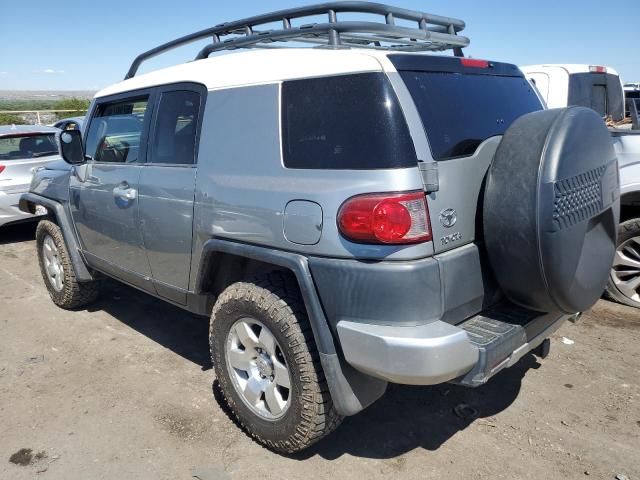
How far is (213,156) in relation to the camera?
2.85 meters

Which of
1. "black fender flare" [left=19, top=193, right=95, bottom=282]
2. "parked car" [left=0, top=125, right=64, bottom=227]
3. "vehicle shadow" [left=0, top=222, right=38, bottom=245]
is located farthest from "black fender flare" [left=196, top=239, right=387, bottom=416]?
"vehicle shadow" [left=0, top=222, right=38, bottom=245]

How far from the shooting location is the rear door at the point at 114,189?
348 centimetres

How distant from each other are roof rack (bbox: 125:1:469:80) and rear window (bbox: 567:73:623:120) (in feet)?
12.5

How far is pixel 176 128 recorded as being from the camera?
3.18 meters

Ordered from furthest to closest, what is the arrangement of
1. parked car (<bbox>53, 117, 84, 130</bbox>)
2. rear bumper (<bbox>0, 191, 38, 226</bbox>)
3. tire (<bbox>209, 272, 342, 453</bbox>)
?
rear bumper (<bbox>0, 191, 38, 226</bbox>), parked car (<bbox>53, 117, 84, 130</bbox>), tire (<bbox>209, 272, 342, 453</bbox>)

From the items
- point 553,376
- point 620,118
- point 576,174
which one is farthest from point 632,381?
point 620,118

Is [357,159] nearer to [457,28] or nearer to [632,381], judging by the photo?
[457,28]

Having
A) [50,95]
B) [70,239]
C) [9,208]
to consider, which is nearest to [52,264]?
[70,239]

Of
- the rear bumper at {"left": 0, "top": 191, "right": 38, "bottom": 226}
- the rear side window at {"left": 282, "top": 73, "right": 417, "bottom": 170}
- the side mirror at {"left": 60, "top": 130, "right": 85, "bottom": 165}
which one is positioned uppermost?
the rear side window at {"left": 282, "top": 73, "right": 417, "bottom": 170}

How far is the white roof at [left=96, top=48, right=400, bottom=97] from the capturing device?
7.59ft

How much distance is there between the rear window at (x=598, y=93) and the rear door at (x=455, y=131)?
4557mm

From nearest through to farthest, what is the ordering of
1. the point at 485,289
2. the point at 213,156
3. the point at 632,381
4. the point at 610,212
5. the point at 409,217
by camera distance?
the point at 409,217
the point at 485,289
the point at 610,212
the point at 213,156
the point at 632,381

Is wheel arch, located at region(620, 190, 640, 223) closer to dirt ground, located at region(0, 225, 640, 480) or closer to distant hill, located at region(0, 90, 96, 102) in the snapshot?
dirt ground, located at region(0, 225, 640, 480)

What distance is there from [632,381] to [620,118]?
17.2 feet
